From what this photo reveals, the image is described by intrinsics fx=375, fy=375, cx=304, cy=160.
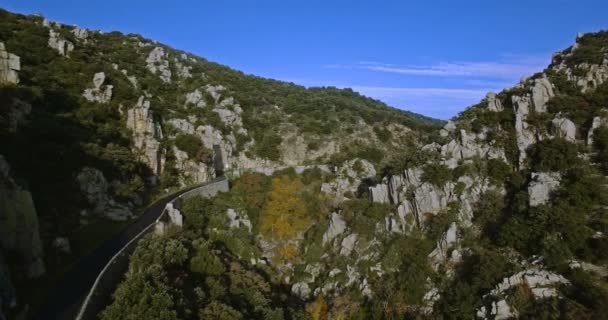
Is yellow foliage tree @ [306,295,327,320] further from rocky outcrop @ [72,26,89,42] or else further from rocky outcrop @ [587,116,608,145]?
rocky outcrop @ [72,26,89,42]

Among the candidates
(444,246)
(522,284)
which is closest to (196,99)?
(444,246)

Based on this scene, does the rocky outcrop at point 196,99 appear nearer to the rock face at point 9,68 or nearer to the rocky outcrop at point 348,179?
the rock face at point 9,68

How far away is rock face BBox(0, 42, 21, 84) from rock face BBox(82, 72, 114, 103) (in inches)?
249

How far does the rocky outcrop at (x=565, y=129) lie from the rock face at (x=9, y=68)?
44.7 m

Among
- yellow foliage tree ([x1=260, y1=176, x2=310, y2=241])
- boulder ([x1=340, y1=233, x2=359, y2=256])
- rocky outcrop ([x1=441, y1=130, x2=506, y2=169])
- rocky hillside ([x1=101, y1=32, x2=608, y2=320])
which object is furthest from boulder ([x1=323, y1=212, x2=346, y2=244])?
rocky outcrop ([x1=441, y1=130, x2=506, y2=169])

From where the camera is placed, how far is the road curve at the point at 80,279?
16781mm

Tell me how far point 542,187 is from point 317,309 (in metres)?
16.5

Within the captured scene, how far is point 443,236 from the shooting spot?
2550cm

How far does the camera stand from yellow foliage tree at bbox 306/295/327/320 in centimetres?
2523

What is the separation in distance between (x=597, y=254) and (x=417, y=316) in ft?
31.9

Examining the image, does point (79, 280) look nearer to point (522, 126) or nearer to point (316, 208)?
point (316, 208)

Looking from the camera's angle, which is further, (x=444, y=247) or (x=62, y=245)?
(x=444, y=247)

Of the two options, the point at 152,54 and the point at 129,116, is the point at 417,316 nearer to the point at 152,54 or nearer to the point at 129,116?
the point at 129,116

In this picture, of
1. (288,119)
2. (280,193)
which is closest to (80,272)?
(280,193)
